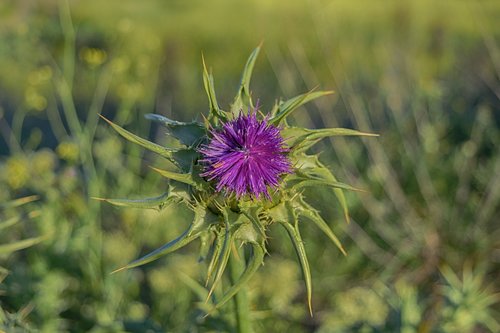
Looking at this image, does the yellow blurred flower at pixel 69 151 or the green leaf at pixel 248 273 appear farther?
the yellow blurred flower at pixel 69 151

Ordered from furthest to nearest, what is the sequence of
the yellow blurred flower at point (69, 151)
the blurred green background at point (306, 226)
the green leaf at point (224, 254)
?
1. the yellow blurred flower at point (69, 151)
2. the blurred green background at point (306, 226)
3. the green leaf at point (224, 254)

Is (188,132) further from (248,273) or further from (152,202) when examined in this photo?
(248,273)

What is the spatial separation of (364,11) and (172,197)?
603 centimetres

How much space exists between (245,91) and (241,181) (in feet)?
0.77

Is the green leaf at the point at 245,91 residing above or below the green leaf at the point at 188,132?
above

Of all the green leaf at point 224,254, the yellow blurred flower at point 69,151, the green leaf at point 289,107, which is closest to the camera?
the green leaf at point 224,254

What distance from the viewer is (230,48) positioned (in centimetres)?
673

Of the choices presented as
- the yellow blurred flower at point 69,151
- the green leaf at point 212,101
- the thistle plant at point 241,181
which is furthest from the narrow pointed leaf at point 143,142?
the yellow blurred flower at point 69,151

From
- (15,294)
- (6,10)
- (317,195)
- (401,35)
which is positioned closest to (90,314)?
(15,294)

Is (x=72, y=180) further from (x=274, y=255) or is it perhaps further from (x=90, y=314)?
(x=274, y=255)

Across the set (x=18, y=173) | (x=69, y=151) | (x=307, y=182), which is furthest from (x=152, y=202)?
(x=18, y=173)

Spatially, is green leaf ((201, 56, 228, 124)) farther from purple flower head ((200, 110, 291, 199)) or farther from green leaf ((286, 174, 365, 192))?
green leaf ((286, 174, 365, 192))

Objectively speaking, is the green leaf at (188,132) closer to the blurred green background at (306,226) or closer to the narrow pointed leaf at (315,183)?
the narrow pointed leaf at (315,183)

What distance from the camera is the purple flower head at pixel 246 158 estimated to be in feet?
4.04
